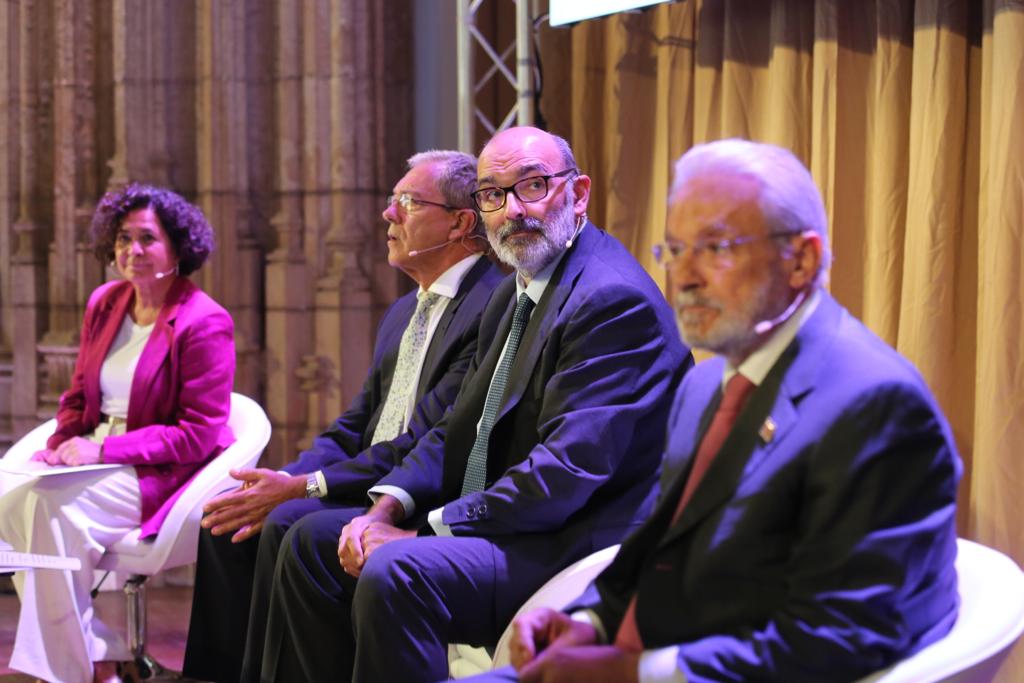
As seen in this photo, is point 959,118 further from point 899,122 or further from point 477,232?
point 477,232

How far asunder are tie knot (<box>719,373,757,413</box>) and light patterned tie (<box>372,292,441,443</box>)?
1.79 m

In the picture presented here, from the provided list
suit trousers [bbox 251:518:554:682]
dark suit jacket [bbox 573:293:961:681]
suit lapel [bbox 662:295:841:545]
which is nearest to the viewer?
dark suit jacket [bbox 573:293:961:681]

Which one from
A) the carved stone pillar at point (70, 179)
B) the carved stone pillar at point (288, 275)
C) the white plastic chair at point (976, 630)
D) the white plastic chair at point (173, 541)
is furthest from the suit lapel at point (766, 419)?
→ the carved stone pillar at point (70, 179)

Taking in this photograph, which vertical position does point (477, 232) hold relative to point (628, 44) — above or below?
below

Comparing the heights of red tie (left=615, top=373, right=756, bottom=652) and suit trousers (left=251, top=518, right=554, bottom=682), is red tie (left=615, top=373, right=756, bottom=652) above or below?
above

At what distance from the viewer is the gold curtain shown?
327 centimetres

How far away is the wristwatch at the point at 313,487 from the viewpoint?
337cm

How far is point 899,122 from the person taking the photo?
366cm

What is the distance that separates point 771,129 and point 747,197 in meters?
2.28

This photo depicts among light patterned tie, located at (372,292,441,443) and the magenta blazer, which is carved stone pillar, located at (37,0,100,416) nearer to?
the magenta blazer

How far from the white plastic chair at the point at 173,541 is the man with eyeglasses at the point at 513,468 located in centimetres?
79

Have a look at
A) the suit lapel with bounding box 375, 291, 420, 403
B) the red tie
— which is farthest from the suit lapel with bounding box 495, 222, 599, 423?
the red tie

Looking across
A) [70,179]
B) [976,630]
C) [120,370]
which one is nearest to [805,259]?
[976,630]

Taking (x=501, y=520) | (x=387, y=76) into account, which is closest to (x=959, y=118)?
(x=501, y=520)
